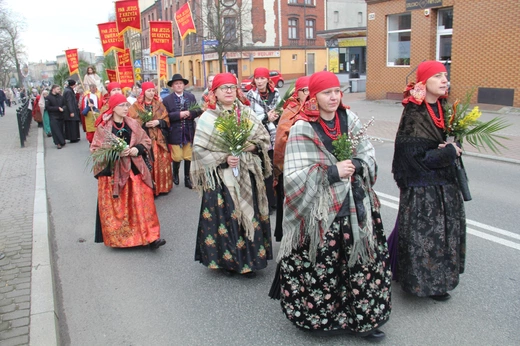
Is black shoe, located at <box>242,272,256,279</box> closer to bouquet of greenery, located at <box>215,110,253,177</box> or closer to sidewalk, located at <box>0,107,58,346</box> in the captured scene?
bouquet of greenery, located at <box>215,110,253,177</box>

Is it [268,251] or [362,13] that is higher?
[362,13]

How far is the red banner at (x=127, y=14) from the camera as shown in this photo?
1014 centimetres

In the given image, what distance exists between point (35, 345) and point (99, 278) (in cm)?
146

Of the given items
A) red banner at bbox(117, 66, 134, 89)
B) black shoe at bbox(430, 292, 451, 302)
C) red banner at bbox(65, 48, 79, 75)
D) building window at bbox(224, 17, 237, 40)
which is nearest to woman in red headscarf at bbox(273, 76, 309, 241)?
black shoe at bbox(430, 292, 451, 302)

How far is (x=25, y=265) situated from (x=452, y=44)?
55.2 ft

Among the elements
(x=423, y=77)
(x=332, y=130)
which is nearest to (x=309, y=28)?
(x=423, y=77)

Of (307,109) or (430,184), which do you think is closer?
(307,109)

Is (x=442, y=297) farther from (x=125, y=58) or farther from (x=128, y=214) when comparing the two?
(x=125, y=58)

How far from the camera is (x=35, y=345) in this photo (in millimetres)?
3604

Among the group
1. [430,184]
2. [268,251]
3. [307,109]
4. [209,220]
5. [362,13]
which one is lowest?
[268,251]

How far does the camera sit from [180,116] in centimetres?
829

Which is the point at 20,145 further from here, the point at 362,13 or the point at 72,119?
the point at 362,13

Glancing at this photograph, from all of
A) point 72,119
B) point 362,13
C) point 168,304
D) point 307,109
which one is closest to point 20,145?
point 72,119

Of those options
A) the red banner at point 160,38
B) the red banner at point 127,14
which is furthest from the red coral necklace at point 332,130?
the red banner at point 127,14
